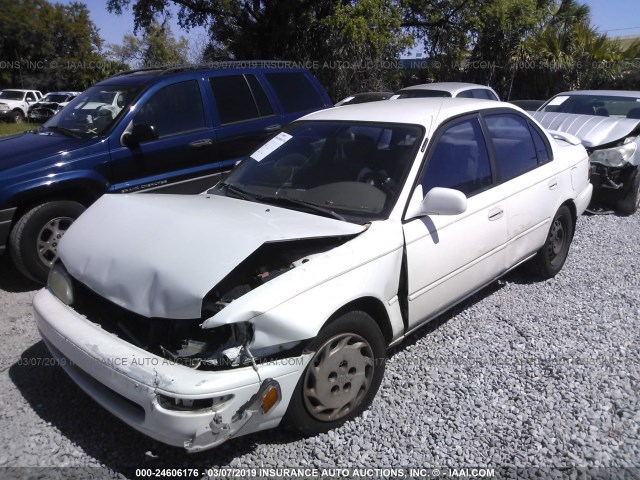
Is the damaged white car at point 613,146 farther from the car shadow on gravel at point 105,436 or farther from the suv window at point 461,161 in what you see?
the car shadow on gravel at point 105,436

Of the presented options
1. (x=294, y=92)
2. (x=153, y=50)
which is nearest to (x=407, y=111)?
(x=294, y=92)

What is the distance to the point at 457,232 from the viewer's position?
3.54m

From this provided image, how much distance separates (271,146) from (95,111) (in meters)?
2.59

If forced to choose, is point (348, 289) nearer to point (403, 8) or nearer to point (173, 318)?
point (173, 318)

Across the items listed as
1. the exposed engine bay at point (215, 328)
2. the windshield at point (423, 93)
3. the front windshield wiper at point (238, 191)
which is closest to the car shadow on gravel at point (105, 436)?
the exposed engine bay at point (215, 328)

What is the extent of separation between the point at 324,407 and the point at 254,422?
460 millimetres

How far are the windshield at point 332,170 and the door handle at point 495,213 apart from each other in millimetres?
780

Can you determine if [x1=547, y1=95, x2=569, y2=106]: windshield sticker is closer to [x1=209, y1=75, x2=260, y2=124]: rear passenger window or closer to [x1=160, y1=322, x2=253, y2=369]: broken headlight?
[x1=209, y1=75, x2=260, y2=124]: rear passenger window

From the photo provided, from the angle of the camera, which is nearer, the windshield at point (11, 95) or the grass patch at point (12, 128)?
the grass patch at point (12, 128)

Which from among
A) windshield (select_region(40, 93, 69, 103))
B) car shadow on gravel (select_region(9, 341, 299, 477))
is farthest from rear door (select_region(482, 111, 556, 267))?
windshield (select_region(40, 93, 69, 103))

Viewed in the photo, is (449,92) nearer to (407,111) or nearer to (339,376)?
(407,111)

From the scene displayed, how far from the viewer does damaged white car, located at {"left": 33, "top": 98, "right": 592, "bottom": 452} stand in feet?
8.10

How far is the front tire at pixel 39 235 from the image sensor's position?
475 centimetres

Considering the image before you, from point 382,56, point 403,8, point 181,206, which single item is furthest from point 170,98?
point 403,8
